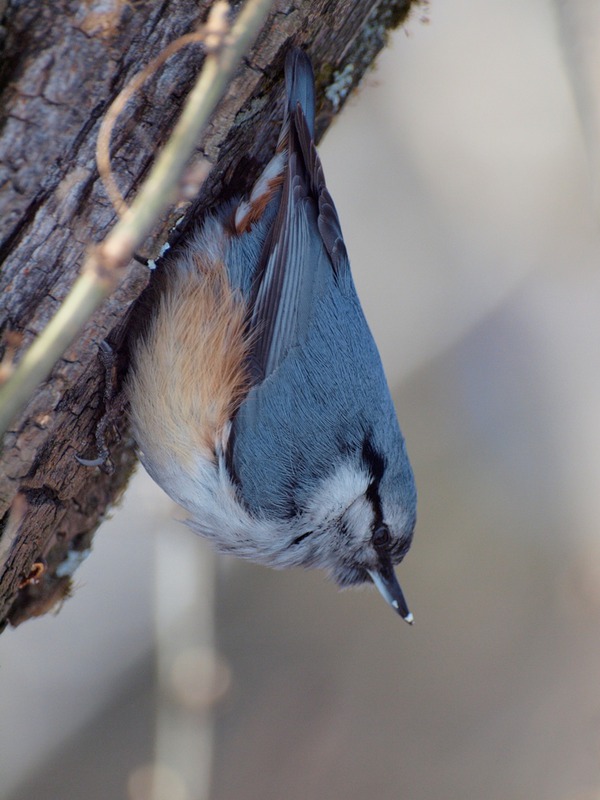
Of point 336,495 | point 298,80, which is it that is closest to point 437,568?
point 336,495

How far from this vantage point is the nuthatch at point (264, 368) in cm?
233

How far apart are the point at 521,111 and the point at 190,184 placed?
10.6 ft

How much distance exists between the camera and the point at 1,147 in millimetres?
1698

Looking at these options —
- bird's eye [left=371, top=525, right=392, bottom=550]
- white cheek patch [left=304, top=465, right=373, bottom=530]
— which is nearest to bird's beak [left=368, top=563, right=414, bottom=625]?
bird's eye [left=371, top=525, right=392, bottom=550]

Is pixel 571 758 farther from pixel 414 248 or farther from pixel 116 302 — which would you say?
pixel 116 302

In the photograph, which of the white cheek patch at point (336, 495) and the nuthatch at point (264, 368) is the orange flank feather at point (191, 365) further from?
the white cheek patch at point (336, 495)

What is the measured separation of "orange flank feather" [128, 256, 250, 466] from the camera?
233 cm

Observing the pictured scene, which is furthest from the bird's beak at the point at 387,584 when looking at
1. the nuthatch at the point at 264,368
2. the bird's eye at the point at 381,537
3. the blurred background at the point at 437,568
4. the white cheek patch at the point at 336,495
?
the blurred background at the point at 437,568

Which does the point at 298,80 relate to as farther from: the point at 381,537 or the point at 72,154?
the point at 381,537

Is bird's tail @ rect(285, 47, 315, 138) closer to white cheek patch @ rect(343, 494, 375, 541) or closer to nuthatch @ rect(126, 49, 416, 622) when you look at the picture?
nuthatch @ rect(126, 49, 416, 622)

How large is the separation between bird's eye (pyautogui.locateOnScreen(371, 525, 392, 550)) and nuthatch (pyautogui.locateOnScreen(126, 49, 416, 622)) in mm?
279

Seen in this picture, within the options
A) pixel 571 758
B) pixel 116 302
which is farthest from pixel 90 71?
pixel 571 758

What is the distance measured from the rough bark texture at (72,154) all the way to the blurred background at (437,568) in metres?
1.39

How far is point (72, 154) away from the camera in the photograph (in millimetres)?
1770
